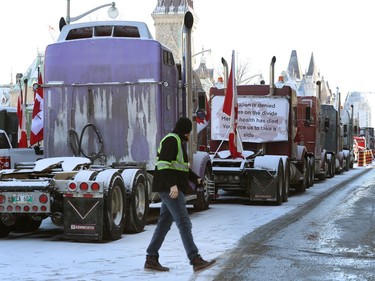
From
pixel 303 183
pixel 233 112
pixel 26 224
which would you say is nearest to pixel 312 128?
pixel 303 183

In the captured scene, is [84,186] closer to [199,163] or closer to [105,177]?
[105,177]

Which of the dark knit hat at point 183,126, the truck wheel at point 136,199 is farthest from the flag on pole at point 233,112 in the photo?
the dark knit hat at point 183,126

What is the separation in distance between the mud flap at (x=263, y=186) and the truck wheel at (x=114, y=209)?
283 inches

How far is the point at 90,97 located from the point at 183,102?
1878 millimetres

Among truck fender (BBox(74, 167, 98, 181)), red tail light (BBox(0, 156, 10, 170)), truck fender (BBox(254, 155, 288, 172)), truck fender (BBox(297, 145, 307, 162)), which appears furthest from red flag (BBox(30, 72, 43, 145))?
truck fender (BBox(297, 145, 307, 162))

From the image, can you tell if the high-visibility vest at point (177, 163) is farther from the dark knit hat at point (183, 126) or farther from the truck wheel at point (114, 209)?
the truck wheel at point (114, 209)

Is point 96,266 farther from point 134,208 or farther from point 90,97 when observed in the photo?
point 90,97

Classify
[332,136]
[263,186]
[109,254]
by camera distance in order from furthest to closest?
[332,136], [263,186], [109,254]

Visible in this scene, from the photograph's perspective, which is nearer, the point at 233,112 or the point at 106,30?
the point at 106,30

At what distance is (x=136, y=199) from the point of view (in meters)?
12.0

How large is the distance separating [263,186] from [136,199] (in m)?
6.65

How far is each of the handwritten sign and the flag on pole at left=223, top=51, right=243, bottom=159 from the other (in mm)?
1382

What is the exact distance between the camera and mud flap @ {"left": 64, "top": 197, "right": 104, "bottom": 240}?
419 inches

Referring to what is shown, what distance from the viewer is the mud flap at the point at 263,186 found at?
712 inches
